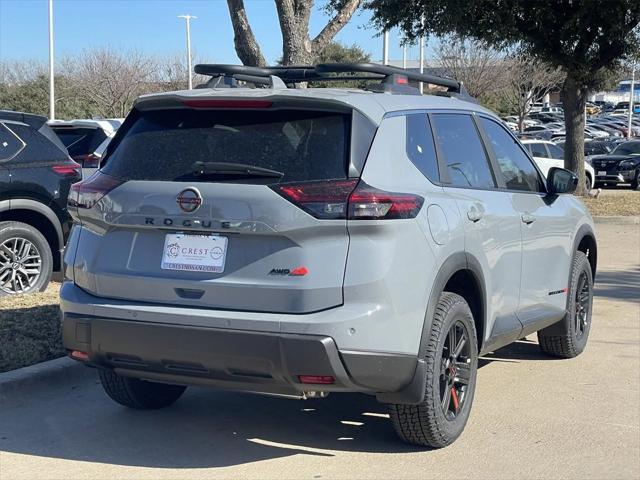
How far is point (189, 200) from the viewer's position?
15.1 feet

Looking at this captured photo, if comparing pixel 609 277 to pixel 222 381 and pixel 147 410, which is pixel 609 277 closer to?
pixel 147 410

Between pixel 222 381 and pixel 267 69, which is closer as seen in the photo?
pixel 222 381

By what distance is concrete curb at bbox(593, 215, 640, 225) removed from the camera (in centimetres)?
1742

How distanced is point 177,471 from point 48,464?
28.1 inches

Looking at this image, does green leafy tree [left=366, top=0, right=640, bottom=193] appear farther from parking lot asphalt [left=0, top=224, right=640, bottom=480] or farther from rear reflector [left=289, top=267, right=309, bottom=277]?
rear reflector [left=289, top=267, right=309, bottom=277]

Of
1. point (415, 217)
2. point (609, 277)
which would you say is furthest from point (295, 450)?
point (609, 277)

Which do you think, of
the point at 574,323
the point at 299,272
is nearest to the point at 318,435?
→ the point at 299,272

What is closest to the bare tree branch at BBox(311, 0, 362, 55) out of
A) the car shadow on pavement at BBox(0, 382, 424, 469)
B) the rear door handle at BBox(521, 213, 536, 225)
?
the rear door handle at BBox(521, 213, 536, 225)

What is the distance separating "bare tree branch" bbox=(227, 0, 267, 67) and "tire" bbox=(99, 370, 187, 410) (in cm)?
864

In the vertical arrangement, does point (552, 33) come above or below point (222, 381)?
above

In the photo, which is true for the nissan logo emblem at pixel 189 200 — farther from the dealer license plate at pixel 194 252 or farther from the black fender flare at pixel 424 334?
the black fender flare at pixel 424 334

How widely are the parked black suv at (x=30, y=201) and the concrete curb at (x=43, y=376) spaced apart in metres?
2.46

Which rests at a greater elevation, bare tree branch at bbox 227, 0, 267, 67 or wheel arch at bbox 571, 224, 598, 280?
bare tree branch at bbox 227, 0, 267, 67

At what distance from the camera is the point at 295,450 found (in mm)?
5164
